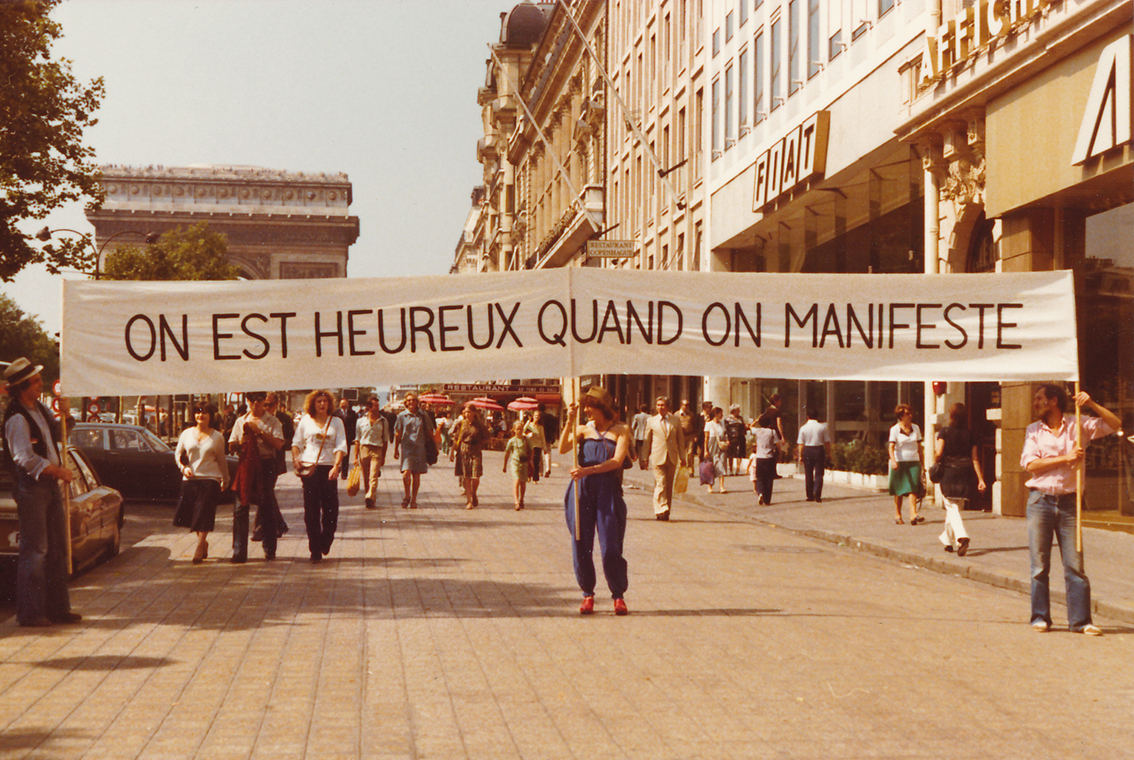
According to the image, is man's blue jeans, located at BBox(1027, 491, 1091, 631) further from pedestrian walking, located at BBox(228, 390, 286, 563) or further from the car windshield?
the car windshield

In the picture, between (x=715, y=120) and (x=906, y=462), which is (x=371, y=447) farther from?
(x=715, y=120)

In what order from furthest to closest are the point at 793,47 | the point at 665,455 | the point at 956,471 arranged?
the point at 793,47
the point at 665,455
the point at 956,471

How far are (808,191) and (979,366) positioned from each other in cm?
1840

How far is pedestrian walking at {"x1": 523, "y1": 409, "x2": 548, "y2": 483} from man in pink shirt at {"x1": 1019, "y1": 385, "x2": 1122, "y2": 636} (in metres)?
16.4

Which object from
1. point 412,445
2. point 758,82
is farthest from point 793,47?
point 412,445

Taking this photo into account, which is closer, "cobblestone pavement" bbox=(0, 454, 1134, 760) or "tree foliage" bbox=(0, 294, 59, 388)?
"cobblestone pavement" bbox=(0, 454, 1134, 760)

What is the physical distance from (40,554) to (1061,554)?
22.5 ft

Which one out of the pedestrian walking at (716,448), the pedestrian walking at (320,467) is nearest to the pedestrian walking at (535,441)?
the pedestrian walking at (716,448)

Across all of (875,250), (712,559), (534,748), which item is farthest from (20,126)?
(534,748)

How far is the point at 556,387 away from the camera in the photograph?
72.8 meters

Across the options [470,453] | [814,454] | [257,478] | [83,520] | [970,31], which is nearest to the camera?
[83,520]

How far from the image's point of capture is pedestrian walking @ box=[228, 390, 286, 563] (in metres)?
14.6

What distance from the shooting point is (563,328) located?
10.8 meters

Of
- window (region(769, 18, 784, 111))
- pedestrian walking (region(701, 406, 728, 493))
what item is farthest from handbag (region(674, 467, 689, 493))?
window (region(769, 18, 784, 111))
